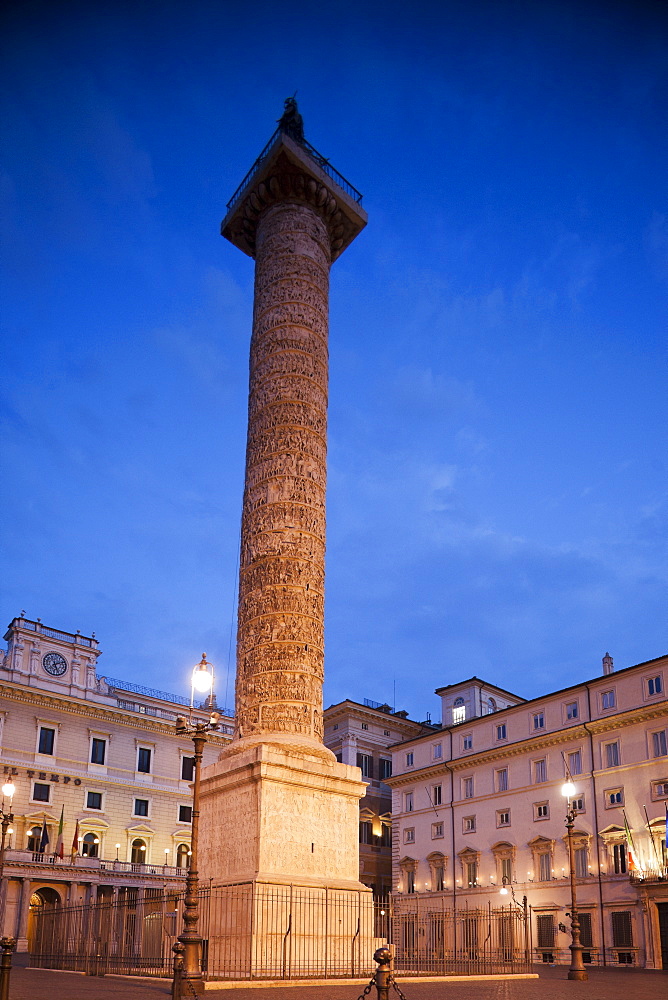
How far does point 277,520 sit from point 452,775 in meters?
24.4

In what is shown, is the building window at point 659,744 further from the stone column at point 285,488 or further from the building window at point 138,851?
the building window at point 138,851

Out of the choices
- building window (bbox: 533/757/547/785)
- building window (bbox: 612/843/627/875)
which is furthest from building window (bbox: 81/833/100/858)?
building window (bbox: 612/843/627/875)

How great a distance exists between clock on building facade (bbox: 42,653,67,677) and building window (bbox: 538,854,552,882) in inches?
807

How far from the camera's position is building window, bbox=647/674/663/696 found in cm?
3091

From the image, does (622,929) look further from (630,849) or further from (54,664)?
(54,664)

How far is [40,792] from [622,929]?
21.9 meters

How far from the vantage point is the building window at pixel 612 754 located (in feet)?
104

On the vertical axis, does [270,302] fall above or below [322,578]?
above

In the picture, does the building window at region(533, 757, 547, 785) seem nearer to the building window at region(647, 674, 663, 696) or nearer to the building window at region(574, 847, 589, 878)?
the building window at region(574, 847, 589, 878)

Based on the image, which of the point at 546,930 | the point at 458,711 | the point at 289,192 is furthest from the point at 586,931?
the point at 289,192

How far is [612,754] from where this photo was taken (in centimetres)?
3192

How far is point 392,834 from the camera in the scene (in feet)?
138

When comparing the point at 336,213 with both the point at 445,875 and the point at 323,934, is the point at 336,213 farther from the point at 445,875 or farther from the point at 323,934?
the point at 445,875

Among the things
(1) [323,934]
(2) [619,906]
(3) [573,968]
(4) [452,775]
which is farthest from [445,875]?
(1) [323,934]
